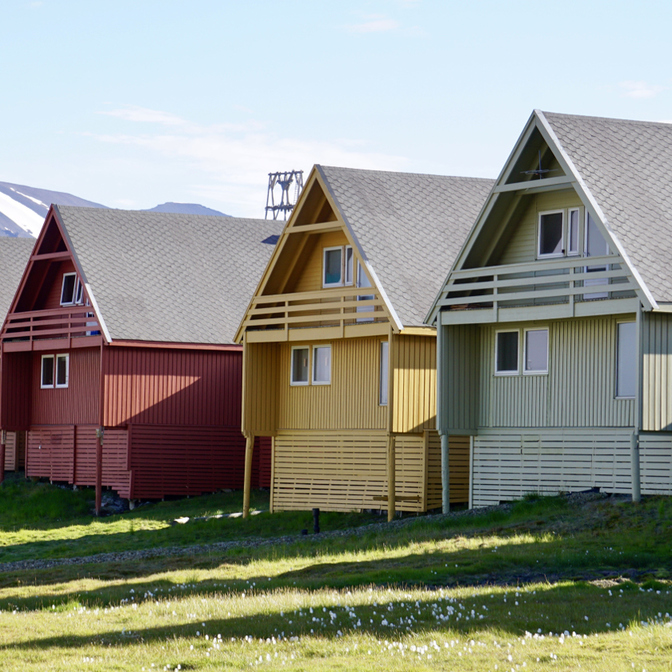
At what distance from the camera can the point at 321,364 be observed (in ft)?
107

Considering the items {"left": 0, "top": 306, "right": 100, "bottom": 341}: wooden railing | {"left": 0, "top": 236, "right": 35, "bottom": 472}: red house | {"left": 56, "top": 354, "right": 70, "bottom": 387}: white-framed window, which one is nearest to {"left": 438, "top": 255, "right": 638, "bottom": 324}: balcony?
{"left": 0, "top": 306, "right": 100, "bottom": 341}: wooden railing

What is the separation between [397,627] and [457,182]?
23.7 meters

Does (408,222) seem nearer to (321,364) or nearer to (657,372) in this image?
(321,364)

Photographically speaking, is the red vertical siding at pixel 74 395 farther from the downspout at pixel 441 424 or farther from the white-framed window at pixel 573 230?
the white-framed window at pixel 573 230

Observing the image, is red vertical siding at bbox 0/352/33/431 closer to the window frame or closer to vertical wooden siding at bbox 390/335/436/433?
the window frame

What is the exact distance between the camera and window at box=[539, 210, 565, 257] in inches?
1032

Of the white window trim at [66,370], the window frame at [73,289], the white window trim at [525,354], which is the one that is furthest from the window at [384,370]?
the white window trim at [66,370]

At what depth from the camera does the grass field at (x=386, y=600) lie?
1111cm

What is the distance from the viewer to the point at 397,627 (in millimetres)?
12438

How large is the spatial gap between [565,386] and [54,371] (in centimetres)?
2029

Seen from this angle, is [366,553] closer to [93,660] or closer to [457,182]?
[93,660]

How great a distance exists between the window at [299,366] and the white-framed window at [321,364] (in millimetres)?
286

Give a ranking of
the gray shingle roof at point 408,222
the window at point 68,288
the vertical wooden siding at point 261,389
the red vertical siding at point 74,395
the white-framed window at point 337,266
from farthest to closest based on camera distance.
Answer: the window at point 68,288, the red vertical siding at point 74,395, the vertical wooden siding at point 261,389, the white-framed window at point 337,266, the gray shingle roof at point 408,222

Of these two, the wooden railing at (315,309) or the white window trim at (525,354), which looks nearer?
the white window trim at (525,354)
